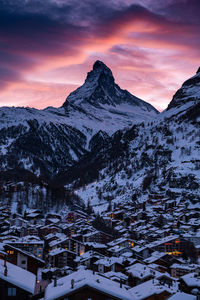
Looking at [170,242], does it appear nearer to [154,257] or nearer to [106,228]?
[154,257]

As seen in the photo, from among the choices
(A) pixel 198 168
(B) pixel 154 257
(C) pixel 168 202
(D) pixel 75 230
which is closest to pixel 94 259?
(B) pixel 154 257

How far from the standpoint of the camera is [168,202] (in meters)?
162

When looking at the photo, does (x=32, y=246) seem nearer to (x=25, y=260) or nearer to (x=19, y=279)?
(x=25, y=260)

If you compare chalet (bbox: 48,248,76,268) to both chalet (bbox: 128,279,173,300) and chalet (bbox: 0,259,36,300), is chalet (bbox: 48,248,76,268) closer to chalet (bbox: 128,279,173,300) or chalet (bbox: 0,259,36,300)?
chalet (bbox: 128,279,173,300)

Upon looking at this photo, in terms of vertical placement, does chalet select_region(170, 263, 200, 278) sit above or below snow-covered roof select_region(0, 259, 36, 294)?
below

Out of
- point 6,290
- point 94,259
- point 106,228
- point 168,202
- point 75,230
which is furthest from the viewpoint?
point 168,202

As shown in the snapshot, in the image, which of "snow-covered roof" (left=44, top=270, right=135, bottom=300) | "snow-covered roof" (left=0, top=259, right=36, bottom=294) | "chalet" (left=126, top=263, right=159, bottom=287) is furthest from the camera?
"chalet" (left=126, top=263, right=159, bottom=287)

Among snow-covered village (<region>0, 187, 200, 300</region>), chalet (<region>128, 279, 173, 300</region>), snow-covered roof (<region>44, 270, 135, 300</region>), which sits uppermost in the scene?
snow-covered roof (<region>44, 270, 135, 300</region>)

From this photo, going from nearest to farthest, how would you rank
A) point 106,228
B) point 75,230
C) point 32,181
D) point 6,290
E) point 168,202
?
point 6,290
point 75,230
point 106,228
point 168,202
point 32,181

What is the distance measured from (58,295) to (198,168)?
174 meters

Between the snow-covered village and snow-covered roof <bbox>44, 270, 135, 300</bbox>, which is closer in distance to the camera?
snow-covered roof <bbox>44, 270, 135, 300</bbox>

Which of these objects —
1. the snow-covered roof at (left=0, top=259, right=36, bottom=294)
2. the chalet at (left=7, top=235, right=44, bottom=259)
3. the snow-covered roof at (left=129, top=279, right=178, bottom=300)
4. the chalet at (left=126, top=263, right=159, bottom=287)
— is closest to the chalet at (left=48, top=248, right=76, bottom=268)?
the chalet at (left=7, top=235, right=44, bottom=259)

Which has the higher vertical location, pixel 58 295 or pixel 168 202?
pixel 58 295

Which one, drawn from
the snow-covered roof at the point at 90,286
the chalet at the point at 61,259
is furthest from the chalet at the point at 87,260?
the snow-covered roof at the point at 90,286
